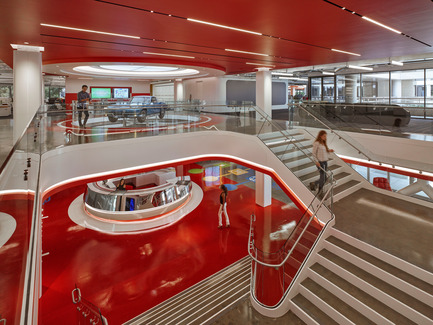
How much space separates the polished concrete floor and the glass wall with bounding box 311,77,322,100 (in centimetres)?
1527

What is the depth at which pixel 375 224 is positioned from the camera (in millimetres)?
6285

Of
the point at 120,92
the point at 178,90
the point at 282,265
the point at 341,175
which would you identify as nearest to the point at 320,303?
the point at 282,265

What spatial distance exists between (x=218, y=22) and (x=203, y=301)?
6.33m

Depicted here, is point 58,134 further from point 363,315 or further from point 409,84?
point 409,84

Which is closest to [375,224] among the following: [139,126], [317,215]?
[317,215]

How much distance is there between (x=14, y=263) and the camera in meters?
2.50

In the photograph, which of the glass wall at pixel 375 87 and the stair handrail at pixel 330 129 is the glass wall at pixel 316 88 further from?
the stair handrail at pixel 330 129

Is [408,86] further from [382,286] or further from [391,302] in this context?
[391,302]

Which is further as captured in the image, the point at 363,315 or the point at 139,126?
the point at 139,126

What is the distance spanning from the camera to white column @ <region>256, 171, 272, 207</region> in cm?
1371

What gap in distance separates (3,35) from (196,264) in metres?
8.13

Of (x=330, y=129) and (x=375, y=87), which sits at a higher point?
(x=375, y=87)

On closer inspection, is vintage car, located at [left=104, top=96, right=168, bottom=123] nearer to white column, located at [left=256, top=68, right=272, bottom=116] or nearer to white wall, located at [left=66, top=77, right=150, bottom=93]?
white column, located at [left=256, top=68, right=272, bottom=116]

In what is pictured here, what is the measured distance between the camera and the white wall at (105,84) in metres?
23.3
